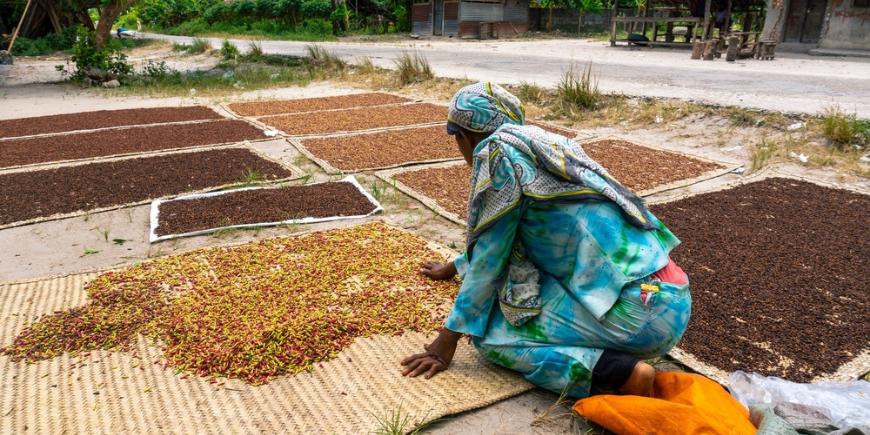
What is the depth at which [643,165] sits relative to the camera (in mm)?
4137

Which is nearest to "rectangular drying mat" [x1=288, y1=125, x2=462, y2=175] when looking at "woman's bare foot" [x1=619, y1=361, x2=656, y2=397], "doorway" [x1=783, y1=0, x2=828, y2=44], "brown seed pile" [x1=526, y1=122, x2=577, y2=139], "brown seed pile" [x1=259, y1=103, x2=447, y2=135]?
"brown seed pile" [x1=259, y1=103, x2=447, y2=135]

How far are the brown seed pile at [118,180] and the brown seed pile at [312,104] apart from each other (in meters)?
2.14

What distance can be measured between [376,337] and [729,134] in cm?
398

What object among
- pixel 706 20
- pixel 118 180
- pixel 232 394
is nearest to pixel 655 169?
pixel 232 394

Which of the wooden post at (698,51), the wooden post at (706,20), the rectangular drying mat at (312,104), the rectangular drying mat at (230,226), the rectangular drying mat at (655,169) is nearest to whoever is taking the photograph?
the rectangular drying mat at (230,226)

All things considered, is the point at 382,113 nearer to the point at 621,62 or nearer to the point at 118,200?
the point at 118,200

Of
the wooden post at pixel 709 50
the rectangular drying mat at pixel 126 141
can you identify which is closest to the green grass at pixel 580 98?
the rectangular drying mat at pixel 126 141

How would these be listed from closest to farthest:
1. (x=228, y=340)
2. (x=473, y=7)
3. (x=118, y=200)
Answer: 1. (x=228, y=340)
2. (x=118, y=200)
3. (x=473, y=7)

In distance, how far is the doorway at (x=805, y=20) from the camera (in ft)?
41.2

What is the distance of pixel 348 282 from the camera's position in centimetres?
238

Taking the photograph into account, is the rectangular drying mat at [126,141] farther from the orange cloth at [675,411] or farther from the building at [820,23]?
the building at [820,23]

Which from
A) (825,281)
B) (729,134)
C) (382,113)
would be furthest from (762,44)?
(825,281)

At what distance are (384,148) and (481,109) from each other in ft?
10.2

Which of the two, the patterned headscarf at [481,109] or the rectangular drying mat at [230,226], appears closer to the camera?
the patterned headscarf at [481,109]
